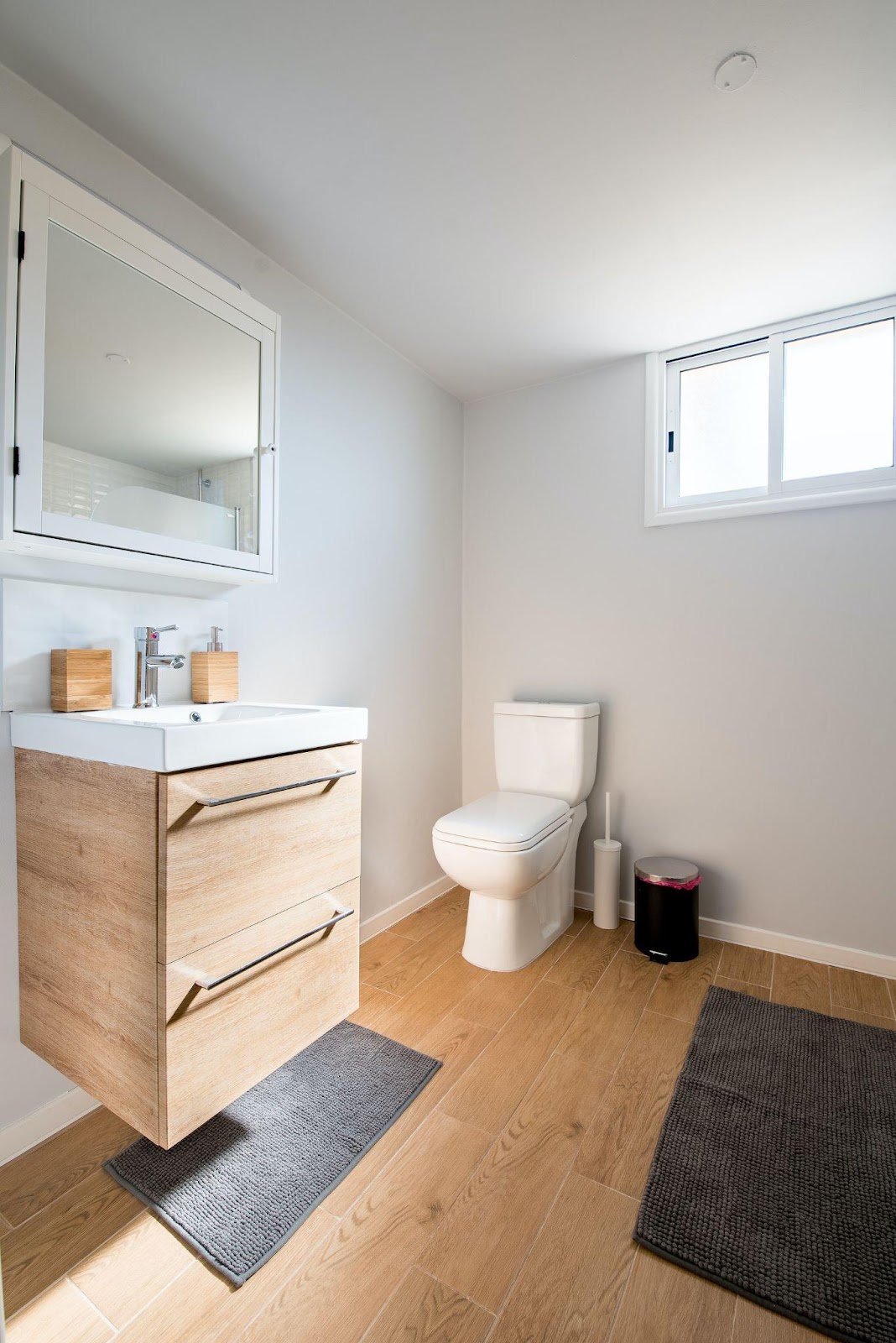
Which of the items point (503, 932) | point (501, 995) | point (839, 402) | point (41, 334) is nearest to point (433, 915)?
point (503, 932)

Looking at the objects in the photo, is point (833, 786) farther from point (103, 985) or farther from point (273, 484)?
point (103, 985)

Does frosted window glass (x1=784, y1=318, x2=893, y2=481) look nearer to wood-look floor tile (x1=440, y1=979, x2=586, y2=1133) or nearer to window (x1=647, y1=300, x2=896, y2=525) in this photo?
window (x1=647, y1=300, x2=896, y2=525)

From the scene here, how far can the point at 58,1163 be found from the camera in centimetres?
133

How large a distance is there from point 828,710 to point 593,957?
3.92 ft

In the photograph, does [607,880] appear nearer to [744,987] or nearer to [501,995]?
[744,987]

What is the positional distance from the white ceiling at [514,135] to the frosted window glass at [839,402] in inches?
6.1

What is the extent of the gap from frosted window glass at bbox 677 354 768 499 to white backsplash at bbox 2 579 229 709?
75.7 inches

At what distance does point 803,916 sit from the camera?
2.26 m

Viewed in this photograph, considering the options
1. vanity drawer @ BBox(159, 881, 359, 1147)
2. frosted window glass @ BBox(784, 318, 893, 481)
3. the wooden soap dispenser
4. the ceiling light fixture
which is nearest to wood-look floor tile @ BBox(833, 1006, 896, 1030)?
vanity drawer @ BBox(159, 881, 359, 1147)

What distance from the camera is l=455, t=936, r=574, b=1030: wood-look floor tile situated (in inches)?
73.7

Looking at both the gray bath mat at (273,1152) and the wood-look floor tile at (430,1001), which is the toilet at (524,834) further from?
the gray bath mat at (273,1152)

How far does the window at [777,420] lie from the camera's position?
86.1 inches

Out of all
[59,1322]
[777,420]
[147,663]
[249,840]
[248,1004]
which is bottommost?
[59,1322]

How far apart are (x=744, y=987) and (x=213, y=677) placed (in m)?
1.92
